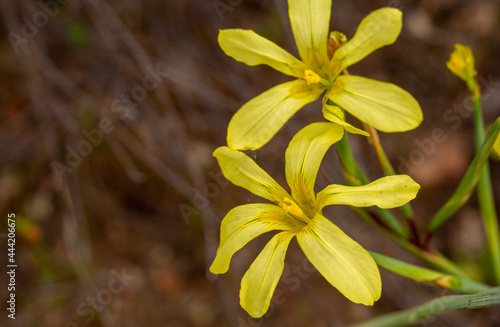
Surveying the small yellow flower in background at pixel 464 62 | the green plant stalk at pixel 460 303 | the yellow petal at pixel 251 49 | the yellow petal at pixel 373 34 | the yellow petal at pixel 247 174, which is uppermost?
the yellow petal at pixel 251 49

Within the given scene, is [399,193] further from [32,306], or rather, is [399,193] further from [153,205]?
[32,306]

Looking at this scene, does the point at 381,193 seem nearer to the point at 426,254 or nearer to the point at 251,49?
the point at 426,254

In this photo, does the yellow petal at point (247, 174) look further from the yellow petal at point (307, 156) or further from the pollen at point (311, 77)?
the pollen at point (311, 77)

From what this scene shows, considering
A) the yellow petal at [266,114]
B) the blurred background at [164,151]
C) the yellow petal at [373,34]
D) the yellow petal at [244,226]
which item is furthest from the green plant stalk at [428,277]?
the blurred background at [164,151]

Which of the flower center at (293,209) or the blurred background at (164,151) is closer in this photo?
the flower center at (293,209)

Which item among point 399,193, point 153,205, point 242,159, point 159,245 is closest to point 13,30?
point 153,205

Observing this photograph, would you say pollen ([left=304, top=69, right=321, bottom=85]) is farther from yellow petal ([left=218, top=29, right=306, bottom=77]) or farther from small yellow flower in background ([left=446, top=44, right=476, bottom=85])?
small yellow flower in background ([left=446, top=44, right=476, bottom=85])

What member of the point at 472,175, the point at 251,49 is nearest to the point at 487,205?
the point at 472,175
